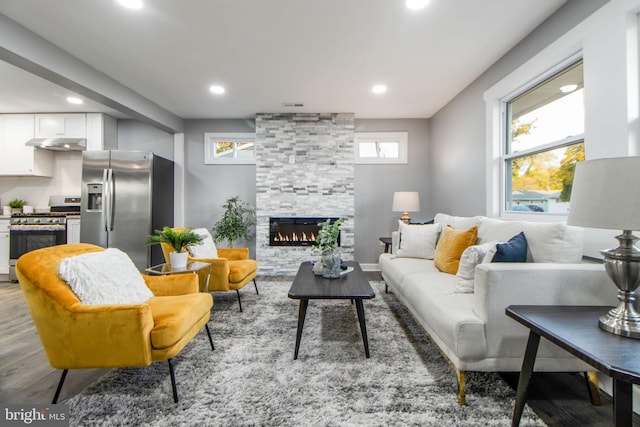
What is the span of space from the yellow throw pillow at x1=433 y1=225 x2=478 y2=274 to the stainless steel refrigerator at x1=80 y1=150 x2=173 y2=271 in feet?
12.4

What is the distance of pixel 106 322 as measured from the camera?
1.48 metres

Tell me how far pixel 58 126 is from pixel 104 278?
167 inches

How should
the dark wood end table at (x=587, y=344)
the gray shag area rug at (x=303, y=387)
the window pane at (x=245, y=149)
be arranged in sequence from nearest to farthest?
the dark wood end table at (x=587, y=344) → the gray shag area rug at (x=303, y=387) → the window pane at (x=245, y=149)

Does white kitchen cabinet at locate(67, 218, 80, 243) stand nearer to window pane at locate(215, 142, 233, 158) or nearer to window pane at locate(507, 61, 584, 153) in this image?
window pane at locate(215, 142, 233, 158)

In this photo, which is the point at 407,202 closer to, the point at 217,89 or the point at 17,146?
the point at 217,89

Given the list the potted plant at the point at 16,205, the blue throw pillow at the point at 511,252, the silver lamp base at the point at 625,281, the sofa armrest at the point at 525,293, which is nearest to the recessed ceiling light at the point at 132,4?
the sofa armrest at the point at 525,293

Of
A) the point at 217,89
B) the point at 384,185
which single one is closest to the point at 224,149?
the point at 217,89

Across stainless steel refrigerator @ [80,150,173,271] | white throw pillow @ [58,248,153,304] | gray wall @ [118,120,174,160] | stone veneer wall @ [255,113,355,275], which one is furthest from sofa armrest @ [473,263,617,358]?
gray wall @ [118,120,174,160]

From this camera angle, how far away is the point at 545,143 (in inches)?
96.4

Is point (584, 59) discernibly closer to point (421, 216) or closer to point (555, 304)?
point (555, 304)

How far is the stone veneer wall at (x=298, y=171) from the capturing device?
15.2 ft

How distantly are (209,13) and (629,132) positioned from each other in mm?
2862

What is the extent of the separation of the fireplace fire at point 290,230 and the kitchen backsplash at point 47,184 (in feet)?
10.9

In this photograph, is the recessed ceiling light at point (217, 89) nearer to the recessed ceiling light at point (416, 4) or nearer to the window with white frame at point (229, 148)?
the window with white frame at point (229, 148)
